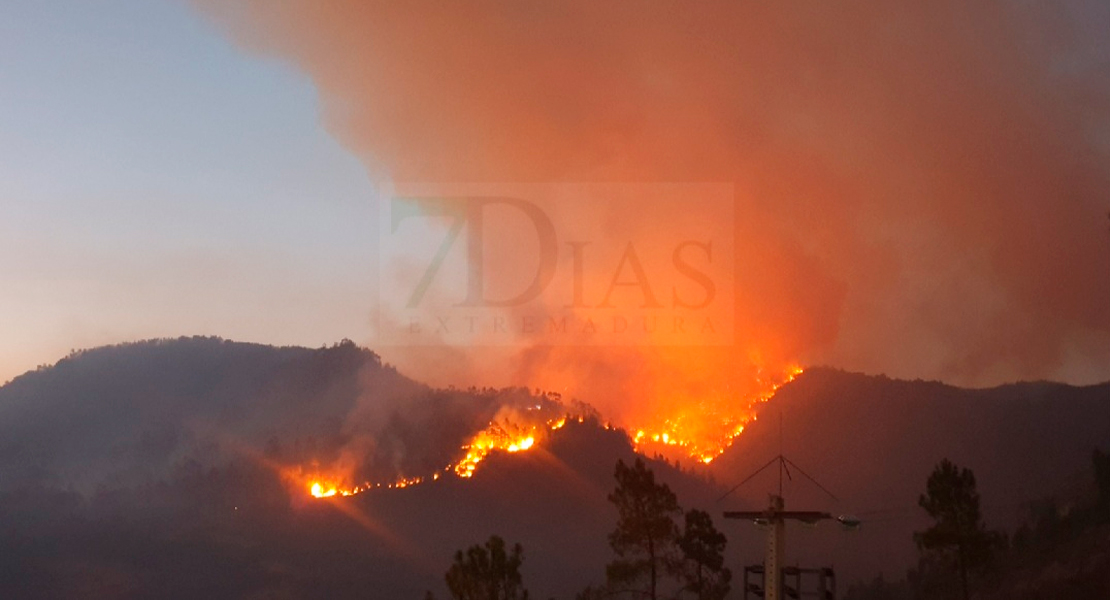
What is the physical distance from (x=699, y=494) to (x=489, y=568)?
14137cm

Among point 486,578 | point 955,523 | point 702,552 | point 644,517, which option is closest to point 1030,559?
point 955,523

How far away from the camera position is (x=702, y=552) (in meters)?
55.2

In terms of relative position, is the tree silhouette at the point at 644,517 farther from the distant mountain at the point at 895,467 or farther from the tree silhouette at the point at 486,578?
the distant mountain at the point at 895,467

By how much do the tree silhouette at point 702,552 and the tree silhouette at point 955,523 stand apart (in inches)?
445

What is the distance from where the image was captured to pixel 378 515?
19012cm

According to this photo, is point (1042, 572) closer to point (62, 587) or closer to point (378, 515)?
point (378, 515)

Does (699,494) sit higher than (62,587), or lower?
higher

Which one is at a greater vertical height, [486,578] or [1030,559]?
[1030,559]

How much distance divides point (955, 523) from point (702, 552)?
14231 millimetres

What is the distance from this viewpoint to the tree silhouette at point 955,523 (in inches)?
2245

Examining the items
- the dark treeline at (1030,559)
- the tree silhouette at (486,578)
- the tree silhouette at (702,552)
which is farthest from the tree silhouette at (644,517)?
the dark treeline at (1030,559)

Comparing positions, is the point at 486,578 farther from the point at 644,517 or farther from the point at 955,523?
the point at 955,523

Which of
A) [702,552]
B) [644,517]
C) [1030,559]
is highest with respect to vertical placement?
[644,517]

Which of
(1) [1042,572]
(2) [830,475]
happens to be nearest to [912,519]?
(2) [830,475]
